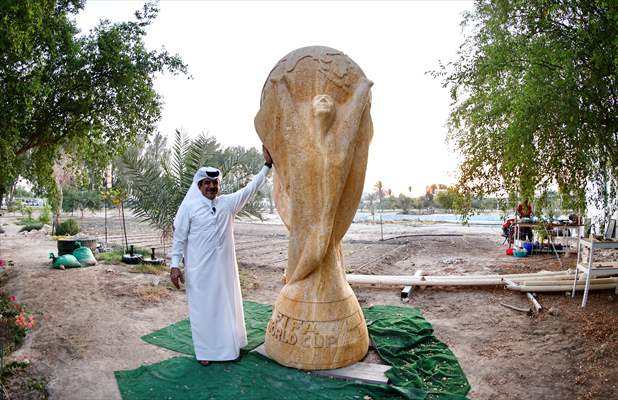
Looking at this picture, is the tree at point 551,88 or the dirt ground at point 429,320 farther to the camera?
the tree at point 551,88

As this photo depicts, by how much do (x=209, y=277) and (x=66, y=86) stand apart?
5.23 m

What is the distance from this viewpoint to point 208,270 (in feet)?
13.6

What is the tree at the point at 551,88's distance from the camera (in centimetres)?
540

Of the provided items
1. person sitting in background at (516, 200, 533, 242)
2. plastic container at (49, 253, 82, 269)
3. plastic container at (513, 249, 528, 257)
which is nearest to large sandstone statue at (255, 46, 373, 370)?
plastic container at (49, 253, 82, 269)

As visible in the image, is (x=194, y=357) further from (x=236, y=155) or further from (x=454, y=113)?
(x=454, y=113)

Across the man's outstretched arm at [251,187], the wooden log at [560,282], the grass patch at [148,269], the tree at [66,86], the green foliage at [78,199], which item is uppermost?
the tree at [66,86]

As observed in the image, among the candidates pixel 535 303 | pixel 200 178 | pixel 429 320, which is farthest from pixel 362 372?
pixel 535 303

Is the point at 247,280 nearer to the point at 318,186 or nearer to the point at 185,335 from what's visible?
the point at 185,335

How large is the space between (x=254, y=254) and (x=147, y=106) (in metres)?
6.05

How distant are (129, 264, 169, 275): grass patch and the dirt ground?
221 millimetres

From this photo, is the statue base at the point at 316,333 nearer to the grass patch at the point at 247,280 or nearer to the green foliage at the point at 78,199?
the grass patch at the point at 247,280

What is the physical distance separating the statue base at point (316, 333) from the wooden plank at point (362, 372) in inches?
1.9

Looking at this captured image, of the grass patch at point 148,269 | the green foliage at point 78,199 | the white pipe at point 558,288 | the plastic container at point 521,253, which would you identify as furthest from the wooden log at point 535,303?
the green foliage at point 78,199

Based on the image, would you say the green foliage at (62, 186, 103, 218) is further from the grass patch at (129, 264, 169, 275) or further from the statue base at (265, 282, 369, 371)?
the statue base at (265, 282, 369, 371)
